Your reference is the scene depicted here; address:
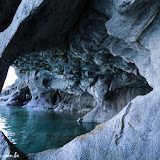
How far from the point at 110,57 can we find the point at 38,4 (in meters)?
4.69

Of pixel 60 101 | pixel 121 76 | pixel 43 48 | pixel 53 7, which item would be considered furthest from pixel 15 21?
pixel 60 101

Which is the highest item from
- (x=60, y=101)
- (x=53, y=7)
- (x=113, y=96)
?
(x=53, y=7)

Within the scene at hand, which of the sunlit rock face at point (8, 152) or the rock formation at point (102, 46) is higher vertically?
the rock formation at point (102, 46)

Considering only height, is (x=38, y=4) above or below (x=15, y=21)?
above

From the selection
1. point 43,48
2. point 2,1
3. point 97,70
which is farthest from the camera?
point 97,70

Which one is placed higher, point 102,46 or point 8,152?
point 102,46

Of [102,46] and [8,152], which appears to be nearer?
[8,152]

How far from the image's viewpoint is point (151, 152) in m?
2.41

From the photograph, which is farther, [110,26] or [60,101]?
[60,101]

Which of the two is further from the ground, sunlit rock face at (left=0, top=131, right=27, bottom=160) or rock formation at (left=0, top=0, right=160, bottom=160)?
rock formation at (left=0, top=0, right=160, bottom=160)

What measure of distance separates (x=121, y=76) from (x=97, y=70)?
178 centimetres

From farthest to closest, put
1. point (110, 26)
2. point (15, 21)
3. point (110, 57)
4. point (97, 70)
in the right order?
point (97, 70), point (110, 57), point (110, 26), point (15, 21)

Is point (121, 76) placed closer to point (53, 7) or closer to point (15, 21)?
point (53, 7)

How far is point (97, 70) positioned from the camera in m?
9.47
